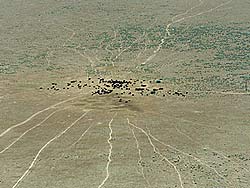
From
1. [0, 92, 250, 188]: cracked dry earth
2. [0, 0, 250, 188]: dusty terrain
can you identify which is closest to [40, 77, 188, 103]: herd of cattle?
[0, 0, 250, 188]: dusty terrain

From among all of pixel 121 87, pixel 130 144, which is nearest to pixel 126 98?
pixel 121 87

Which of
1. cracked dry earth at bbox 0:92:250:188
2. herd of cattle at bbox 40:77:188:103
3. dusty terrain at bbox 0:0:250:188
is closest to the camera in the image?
cracked dry earth at bbox 0:92:250:188

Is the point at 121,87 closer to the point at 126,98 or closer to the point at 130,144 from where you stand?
the point at 126,98

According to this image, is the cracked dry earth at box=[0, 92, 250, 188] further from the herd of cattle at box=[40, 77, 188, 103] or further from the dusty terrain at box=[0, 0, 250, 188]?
the herd of cattle at box=[40, 77, 188, 103]

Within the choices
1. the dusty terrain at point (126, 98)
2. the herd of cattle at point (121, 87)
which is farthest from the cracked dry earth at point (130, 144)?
the herd of cattle at point (121, 87)

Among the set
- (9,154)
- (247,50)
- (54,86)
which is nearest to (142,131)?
(9,154)
